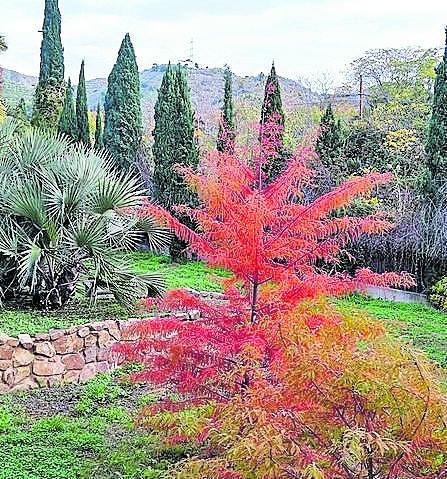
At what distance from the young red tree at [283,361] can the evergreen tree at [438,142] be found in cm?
887

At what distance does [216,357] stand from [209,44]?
1145 inches

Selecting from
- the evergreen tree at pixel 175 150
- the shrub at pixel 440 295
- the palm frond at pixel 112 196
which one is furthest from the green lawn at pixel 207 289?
the evergreen tree at pixel 175 150

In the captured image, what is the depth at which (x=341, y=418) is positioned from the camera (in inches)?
112

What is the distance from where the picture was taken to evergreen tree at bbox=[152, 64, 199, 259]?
55.5 feet

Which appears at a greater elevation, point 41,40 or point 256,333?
point 41,40

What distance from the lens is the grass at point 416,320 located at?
872cm

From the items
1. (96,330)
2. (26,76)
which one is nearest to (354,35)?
(26,76)

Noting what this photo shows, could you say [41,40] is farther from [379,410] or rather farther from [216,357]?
[379,410]

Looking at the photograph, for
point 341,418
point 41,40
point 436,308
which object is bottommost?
point 436,308

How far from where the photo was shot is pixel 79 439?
545cm

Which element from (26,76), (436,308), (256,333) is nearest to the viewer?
(256,333)

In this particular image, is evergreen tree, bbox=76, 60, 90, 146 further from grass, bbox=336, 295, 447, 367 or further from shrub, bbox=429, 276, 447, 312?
shrub, bbox=429, 276, 447, 312

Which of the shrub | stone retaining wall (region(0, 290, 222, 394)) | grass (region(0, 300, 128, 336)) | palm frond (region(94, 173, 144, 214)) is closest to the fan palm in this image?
palm frond (region(94, 173, 144, 214))

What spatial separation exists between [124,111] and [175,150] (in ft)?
15.1
